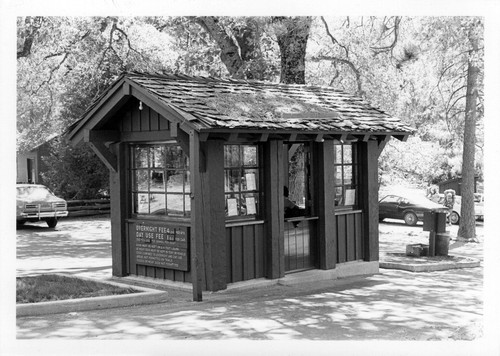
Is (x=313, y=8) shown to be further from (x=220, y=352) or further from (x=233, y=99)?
(x=220, y=352)

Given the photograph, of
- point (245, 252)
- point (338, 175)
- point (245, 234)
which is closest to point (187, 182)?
point (245, 234)

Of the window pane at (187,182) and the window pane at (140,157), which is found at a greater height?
the window pane at (140,157)

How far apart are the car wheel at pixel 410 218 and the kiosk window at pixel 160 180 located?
18406 millimetres

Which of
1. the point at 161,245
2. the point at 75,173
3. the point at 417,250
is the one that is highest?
the point at 75,173

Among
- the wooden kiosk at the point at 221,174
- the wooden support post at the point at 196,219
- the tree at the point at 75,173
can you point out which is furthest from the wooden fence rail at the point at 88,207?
the wooden support post at the point at 196,219

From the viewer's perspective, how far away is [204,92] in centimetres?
1326

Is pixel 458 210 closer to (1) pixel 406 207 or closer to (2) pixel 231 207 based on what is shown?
(1) pixel 406 207

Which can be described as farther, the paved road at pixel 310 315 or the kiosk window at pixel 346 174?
the kiosk window at pixel 346 174

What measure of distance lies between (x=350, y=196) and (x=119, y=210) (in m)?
4.48

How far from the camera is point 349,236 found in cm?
1497

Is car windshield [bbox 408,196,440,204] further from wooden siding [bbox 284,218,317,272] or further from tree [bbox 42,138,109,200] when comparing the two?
wooden siding [bbox 284,218,317,272]

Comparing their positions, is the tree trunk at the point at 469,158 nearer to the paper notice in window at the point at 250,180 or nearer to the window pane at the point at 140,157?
the paper notice in window at the point at 250,180

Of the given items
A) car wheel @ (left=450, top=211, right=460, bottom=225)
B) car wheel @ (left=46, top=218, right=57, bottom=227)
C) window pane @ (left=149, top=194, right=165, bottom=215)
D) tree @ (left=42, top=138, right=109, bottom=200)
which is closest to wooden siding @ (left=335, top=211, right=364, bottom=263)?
window pane @ (left=149, top=194, right=165, bottom=215)

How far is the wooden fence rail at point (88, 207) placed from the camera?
1270 inches
